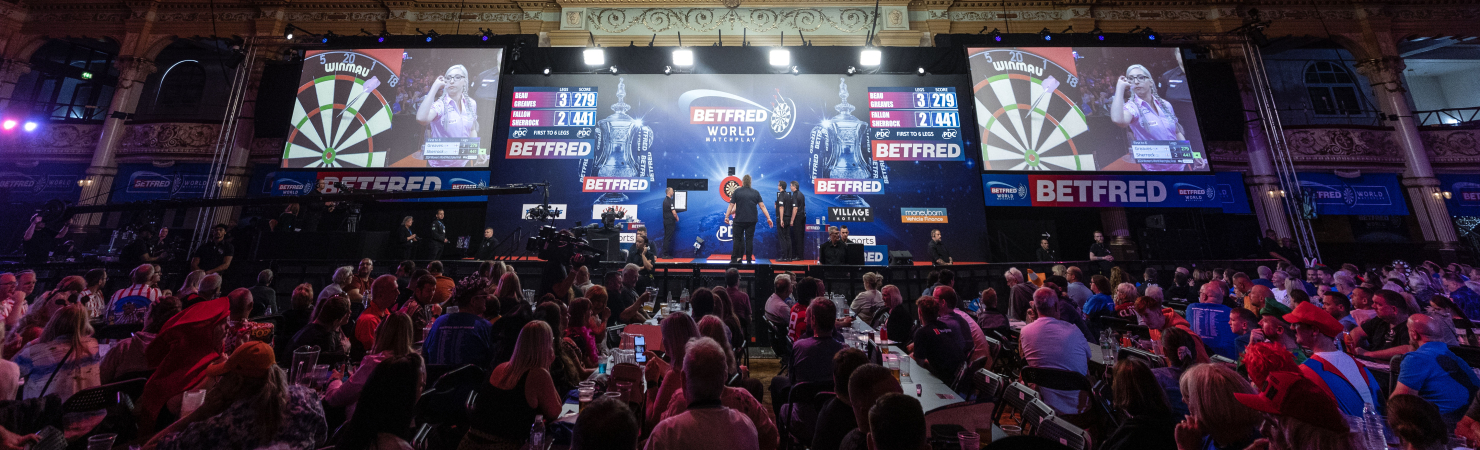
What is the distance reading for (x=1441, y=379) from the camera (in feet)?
8.49

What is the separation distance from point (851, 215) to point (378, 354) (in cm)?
940

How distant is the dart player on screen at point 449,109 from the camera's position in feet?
36.8

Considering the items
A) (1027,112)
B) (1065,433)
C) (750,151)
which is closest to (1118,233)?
(1027,112)

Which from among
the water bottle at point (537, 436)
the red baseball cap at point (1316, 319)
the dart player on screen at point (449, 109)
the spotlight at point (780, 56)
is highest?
the spotlight at point (780, 56)

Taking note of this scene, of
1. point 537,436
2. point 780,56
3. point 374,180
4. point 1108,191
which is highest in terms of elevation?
point 780,56

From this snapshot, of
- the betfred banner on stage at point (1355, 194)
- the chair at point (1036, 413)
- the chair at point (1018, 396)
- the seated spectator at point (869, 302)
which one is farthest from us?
the betfred banner on stage at point (1355, 194)

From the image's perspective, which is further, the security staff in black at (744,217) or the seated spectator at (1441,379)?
the security staff in black at (744,217)

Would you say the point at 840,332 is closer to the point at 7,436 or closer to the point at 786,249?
the point at 7,436

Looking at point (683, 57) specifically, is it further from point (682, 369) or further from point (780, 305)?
point (682, 369)

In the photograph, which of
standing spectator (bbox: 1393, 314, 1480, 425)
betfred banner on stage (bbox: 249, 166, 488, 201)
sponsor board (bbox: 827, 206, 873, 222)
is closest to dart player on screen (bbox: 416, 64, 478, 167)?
betfred banner on stage (bbox: 249, 166, 488, 201)

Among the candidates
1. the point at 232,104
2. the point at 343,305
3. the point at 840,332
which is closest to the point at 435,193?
the point at 343,305

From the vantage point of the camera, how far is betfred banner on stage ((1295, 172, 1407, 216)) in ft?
39.1

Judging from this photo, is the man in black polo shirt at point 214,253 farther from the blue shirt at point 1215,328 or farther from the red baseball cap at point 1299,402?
the blue shirt at point 1215,328

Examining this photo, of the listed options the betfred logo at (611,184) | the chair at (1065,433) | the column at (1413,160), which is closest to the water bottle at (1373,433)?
the chair at (1065,433)
